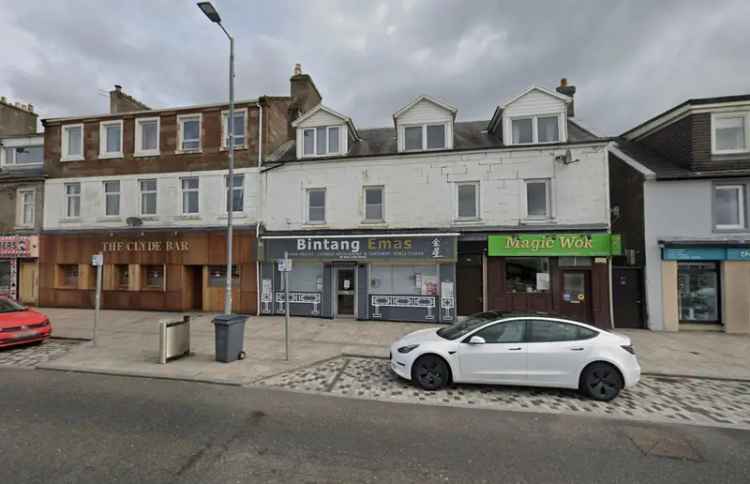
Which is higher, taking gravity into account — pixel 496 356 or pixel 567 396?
pixel 496 356

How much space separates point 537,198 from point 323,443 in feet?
39.3

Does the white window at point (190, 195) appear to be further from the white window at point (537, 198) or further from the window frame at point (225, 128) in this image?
the white window at point (537, 198)

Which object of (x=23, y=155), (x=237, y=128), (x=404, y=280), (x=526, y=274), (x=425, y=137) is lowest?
(x=404, y=280)

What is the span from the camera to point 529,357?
241 inches

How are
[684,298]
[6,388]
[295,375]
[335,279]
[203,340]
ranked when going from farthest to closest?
[335,279] → [684,298] → [203,340] → [295,375] → [6,388]

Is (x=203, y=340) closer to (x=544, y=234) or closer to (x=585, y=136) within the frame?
(x=544, y=234)

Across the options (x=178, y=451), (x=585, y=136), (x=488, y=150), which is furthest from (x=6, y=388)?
(x=585, y=136)

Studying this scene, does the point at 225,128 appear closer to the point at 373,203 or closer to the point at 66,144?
the point at 373,203

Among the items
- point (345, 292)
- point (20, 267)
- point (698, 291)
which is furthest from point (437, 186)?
point (20, 267)

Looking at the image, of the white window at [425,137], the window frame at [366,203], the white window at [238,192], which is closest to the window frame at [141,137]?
the white window at [238,192]

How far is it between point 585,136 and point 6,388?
18067mm

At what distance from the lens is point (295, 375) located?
23.9 feet

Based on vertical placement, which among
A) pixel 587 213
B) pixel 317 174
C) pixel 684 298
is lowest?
pixel 684 298

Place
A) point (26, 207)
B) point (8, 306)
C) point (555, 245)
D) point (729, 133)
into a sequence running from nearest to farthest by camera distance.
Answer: point (8, 306) < point (729, 133) < point (555, 245) < point (26, 207)
